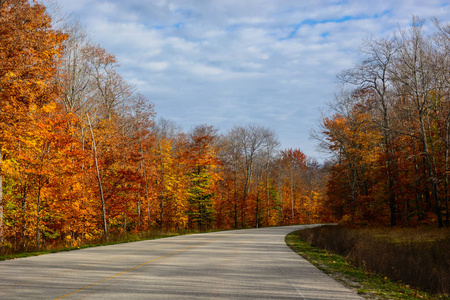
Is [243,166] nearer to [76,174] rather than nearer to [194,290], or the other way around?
[76,174]

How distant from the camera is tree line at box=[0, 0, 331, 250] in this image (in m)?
15.4

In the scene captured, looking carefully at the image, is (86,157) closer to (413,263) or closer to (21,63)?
(21,63)

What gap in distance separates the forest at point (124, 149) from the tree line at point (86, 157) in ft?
0.31

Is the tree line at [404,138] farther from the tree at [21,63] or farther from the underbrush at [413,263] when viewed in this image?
the tree at [21,63]

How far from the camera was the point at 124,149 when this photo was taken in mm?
28672

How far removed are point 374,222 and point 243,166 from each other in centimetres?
2749

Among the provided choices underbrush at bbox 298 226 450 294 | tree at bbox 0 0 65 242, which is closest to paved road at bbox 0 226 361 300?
underbrush at bbox 298 226 450 294

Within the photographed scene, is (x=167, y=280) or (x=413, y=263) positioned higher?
(x=167, y=280)

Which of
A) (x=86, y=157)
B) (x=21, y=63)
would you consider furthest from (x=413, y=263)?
(x=86, y=157)

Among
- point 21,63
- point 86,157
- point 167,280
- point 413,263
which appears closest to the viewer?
point 167,280

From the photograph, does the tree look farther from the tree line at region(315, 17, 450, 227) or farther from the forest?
the tree line at region(315, 17, 450, 227)

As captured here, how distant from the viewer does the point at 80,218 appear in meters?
23.4

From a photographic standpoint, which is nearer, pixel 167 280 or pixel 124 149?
pixel 167 280

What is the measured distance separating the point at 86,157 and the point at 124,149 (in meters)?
4.39
